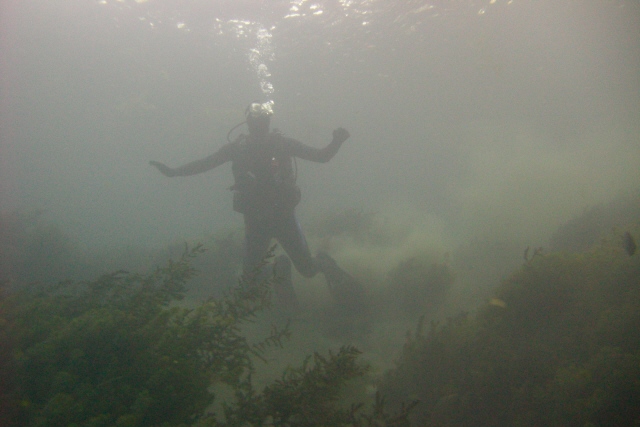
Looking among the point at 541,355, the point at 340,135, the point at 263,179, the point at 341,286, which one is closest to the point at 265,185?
the point at 263,179

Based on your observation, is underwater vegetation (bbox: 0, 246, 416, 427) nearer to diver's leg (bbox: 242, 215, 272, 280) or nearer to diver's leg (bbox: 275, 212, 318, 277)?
diver's leg (bbox: 242, 215, 272, 280)

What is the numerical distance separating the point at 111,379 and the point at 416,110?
53.6 m

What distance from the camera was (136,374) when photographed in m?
2.28

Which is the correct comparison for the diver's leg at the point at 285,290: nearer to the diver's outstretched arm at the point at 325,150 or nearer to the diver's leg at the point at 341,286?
the diver's leg at the point at 341,286

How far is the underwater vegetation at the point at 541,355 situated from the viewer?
310 cm

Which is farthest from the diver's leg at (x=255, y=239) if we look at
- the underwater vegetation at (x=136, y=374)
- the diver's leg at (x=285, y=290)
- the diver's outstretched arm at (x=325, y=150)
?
the underwater vegetation at (x=136, y=374)

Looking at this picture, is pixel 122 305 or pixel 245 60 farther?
pixel 245 60

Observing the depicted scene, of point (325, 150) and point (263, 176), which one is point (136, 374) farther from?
point (325, 150)

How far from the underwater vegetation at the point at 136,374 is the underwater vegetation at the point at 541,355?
5.36ft

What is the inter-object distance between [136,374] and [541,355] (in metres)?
4.36

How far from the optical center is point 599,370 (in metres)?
3.22

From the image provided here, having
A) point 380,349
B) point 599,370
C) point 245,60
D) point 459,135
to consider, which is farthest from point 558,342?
point 459,135

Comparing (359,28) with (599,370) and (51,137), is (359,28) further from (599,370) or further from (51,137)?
(51,137)

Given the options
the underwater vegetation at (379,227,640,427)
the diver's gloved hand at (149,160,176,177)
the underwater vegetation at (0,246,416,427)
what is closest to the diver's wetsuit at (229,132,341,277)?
the diver's gloved hand at (149,160,176,177)
